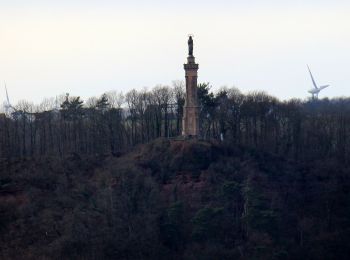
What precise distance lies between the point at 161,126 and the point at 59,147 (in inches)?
339

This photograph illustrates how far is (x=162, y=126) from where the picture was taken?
7219cm

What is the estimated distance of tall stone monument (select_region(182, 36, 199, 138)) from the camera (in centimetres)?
6003

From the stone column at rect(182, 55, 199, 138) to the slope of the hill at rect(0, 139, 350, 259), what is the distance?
157cm

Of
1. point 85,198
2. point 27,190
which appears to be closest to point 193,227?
point 85,198

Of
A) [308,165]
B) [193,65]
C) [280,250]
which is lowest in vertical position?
[280,250]

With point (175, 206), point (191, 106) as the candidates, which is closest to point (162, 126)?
point (191, 106)

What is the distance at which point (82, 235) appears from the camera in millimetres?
45281

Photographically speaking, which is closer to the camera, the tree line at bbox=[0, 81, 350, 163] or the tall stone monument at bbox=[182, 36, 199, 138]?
the tall stone monument at bbox=[182, 36, 199, 138]

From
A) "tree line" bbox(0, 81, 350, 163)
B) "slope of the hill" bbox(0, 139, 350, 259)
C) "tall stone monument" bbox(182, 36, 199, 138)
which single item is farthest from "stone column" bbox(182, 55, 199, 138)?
"tree line" bbox(0, 81, 350, 163)

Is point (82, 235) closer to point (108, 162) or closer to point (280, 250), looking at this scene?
point (280, 250)

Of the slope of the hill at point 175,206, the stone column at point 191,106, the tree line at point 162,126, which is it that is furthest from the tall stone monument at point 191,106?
the tree line at point 162,126

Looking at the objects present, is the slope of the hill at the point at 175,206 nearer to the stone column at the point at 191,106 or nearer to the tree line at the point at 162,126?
the stone column at the point at 191,106

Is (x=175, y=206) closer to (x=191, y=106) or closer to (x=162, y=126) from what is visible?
(x=191, y=106)

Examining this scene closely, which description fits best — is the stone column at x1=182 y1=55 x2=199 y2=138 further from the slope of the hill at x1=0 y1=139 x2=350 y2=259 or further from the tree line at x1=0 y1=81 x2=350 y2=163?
the tree line at x1=0 y1=81 x2=350 y2=163
